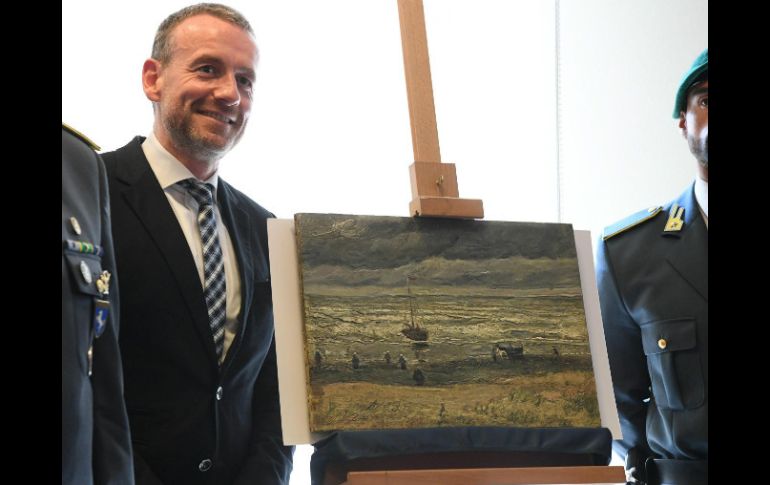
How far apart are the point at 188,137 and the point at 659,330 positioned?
107 cm

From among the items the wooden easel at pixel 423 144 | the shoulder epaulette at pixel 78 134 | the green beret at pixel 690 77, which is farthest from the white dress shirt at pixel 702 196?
the shoulder epaulette at pixel 78 134

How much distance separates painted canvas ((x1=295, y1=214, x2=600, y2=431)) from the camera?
1669 millimetres

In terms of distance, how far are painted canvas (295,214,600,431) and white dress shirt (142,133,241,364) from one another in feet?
0.58

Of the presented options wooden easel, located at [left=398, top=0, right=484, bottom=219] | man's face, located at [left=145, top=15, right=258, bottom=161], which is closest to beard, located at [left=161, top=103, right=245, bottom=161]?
man's face, located at [left=145, top=15, right=258, bottom=161]

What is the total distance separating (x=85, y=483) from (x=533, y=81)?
8.05 ft

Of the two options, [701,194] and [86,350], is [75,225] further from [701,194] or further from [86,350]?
[701,194]

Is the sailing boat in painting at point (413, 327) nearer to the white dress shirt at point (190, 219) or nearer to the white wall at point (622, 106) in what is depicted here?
the white dress shirt at point (190, 219)

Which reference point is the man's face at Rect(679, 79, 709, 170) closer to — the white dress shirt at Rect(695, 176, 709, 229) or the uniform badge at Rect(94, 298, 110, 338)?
the white dress shirt at Rect(695, 176, 709, 229)

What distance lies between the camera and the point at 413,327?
1747 mm

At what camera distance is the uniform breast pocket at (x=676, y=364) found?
2.05 m

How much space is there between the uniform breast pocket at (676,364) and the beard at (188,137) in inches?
39.5

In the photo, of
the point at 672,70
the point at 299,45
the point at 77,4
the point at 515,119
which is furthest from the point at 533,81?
the point at 77,4

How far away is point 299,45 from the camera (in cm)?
296

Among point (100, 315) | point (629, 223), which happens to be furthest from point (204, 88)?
point (629, 223)
